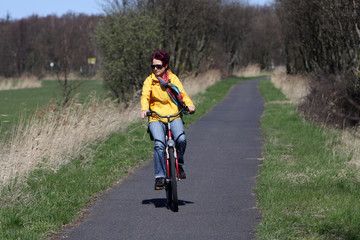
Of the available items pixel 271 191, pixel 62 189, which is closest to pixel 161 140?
pixel 271 191

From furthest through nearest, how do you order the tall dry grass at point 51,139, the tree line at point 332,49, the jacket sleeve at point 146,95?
the tree line at point 332,49
the tall dry grass at point 51,139
the jacket sleeve at point 146,95

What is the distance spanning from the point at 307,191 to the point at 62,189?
332 cm

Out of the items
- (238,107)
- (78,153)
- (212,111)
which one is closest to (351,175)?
(78,153)

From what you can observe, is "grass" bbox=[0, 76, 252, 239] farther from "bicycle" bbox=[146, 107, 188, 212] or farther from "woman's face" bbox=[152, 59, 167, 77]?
"woman's face" bbox=[152, 59, 167, 77]

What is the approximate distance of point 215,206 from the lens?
7195 millimetres

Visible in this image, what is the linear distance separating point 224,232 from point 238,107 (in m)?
20.0

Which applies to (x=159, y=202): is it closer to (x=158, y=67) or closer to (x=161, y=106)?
(x=161, y=106)

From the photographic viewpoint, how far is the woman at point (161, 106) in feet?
23.2

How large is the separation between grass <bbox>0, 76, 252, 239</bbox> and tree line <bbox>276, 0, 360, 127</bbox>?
12.3 ft

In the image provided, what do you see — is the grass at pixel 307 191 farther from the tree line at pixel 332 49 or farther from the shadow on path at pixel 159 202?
the shadow on path at pixel 159 202

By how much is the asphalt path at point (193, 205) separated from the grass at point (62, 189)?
0.24m

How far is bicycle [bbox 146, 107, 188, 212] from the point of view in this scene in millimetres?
6844

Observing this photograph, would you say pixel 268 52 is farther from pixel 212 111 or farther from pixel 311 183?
pixel 311 183

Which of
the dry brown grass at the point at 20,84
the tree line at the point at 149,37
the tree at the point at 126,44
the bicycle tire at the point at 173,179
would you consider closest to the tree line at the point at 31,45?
the dry brown grass at the point at 20,84
